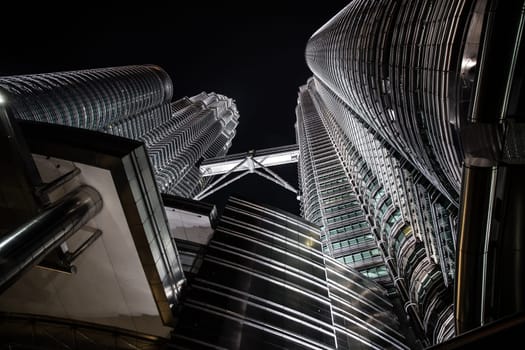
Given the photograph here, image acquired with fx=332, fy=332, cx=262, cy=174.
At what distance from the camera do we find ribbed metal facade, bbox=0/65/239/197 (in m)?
86.1

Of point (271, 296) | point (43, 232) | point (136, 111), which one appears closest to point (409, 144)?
point (271, 296)

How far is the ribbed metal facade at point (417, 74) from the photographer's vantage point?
19.8 metres

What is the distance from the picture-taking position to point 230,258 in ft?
76.8

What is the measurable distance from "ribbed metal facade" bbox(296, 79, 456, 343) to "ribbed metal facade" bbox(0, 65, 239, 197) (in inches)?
2352

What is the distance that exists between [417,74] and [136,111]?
116966 millimetres

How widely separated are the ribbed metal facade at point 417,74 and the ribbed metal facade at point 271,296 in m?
12.6

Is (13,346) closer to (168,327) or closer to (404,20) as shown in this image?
(168,327)

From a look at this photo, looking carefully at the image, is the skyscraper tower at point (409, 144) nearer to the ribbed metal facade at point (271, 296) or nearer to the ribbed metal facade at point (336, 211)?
the ribbed metal facade at point (336, 211)

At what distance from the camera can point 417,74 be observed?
25250mm

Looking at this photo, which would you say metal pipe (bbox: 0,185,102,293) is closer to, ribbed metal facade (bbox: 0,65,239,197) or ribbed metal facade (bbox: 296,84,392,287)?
ribbed metal facade (bbox: 296,84,392,287)

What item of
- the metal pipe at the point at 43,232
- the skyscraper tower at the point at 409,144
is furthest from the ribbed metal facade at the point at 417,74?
the metal pipe at the point at 43,232

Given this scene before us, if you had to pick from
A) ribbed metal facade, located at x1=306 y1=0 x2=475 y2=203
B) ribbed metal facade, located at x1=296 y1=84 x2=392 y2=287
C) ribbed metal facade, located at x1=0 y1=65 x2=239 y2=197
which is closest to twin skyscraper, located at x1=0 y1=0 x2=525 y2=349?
ribbed metal facade, located at x1=306 y1=0 x2=475 y2=203

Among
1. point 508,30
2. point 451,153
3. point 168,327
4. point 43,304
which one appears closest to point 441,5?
point 451,153

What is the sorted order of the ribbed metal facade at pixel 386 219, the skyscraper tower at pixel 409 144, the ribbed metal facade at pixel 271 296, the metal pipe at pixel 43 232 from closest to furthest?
the metal pipe at pixel 43 232 < the ribbed metal facade at pixel 271 296 < the skyscraper tower at pixel 409 144 < the ribbed metal facade at pixel 386 219
